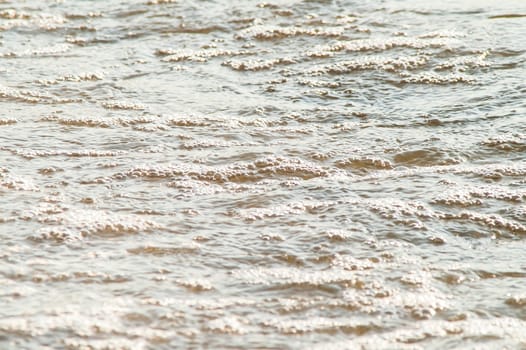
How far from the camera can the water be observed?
2264mm

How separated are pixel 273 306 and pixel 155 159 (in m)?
1.16

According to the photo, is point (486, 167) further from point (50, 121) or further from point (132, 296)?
point (50, 121)

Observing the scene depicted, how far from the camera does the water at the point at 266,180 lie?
2.26 metres

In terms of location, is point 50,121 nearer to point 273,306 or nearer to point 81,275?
point 81,275

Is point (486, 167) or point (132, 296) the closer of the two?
point (132, 296)

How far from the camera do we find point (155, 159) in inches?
130

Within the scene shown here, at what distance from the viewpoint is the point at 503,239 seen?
8.86 feet

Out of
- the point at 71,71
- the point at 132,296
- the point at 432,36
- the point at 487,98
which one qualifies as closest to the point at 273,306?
the point at 132,296

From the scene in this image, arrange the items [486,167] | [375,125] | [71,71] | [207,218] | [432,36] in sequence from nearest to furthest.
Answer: [207,218], [486,167], [375,125], [71,71], [432,36]

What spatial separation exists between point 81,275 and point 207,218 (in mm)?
528

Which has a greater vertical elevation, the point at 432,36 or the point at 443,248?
the point at 432,36

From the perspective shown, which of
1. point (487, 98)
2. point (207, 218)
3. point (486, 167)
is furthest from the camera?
point (487, 98)

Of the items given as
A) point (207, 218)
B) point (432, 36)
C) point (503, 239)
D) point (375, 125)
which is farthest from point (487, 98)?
point (207, 218)

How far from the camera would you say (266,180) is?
10.4ft
